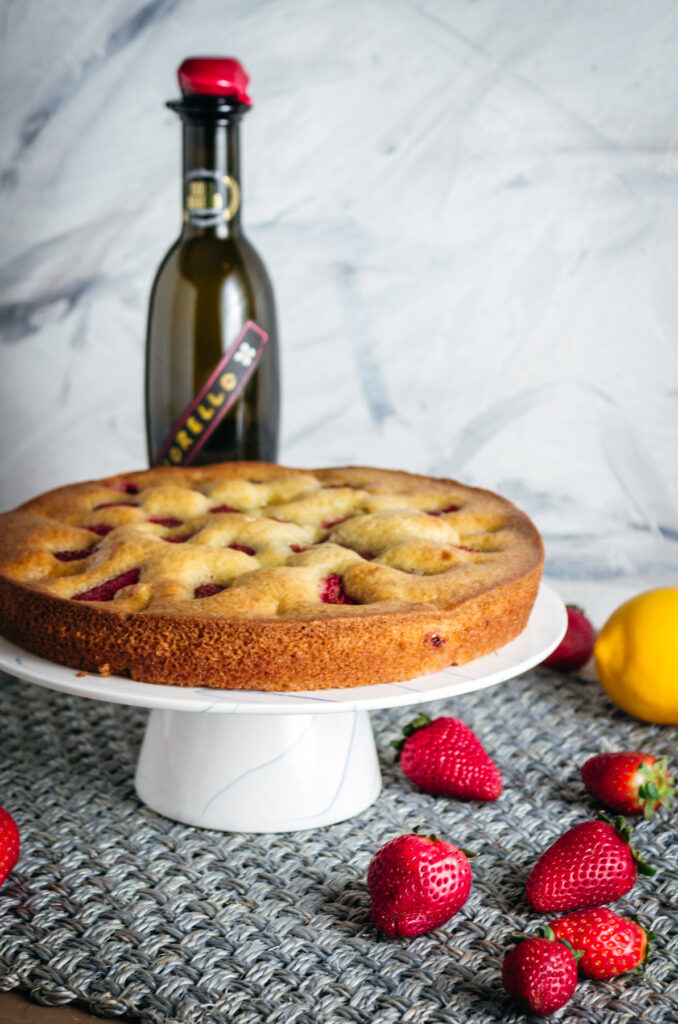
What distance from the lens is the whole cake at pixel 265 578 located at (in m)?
1.08

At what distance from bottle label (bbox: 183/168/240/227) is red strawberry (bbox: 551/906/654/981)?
119 cm

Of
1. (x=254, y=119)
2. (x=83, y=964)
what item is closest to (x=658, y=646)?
(x=83, y=964)

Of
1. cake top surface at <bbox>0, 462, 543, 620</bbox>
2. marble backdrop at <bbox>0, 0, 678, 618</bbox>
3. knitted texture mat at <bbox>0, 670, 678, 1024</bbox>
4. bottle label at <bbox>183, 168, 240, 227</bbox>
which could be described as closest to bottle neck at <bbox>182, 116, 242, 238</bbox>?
bottle label at <bbox>183, 168, 240, 227</bbox>

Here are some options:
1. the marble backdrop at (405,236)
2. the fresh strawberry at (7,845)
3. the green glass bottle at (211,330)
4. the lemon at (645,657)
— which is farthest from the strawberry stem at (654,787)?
the marble backdrop at (405,236)

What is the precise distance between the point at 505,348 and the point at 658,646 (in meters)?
1.01

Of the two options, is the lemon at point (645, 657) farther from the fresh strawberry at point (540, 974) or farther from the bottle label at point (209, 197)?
the bottle label at point (209, 197)

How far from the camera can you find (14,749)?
4.63 ft

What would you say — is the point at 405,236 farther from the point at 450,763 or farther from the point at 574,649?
the point at 450,763

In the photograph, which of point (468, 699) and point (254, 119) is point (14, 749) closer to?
point (468, 699)

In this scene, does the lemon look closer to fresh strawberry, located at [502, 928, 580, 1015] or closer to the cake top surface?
the cake top surface

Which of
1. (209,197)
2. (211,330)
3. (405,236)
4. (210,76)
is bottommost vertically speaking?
(211,330)

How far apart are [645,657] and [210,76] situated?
1032mm

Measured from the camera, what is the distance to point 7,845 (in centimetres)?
110

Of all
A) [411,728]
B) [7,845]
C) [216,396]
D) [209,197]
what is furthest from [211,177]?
[7,845]
